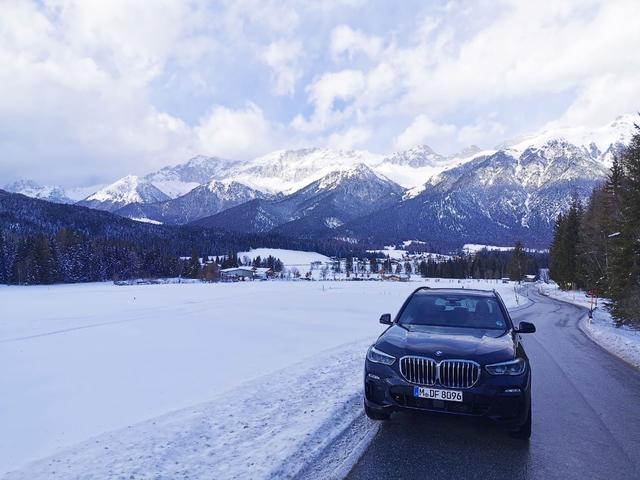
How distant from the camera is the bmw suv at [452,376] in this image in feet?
18.2

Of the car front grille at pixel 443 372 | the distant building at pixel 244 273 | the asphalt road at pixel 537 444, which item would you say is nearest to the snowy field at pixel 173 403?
the asphalt road at pixel 537 444

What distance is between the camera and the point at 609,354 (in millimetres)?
12820

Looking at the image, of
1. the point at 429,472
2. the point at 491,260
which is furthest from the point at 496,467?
the point at 491,260

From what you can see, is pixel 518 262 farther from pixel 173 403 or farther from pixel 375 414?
pixel 375 414

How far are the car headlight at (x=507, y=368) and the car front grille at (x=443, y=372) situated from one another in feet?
0.63

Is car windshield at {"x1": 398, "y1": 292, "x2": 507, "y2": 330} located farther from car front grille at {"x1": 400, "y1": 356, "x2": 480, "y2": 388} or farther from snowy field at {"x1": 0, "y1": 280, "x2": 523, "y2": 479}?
snowy field at {"x1": 0, "y1": 280, "x2": 523, "y2": 479}

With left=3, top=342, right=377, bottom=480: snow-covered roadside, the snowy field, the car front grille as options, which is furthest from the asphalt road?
the snowy field

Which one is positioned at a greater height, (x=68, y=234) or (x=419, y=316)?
(x=68, y=234)

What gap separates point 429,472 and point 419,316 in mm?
2995

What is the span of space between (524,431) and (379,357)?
6.93 feet

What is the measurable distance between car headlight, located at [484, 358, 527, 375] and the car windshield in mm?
1355

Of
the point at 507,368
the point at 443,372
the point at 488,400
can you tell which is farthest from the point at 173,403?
the point at 507,368

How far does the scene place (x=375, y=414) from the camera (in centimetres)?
638

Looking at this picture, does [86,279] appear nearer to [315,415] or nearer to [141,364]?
[141,364]
